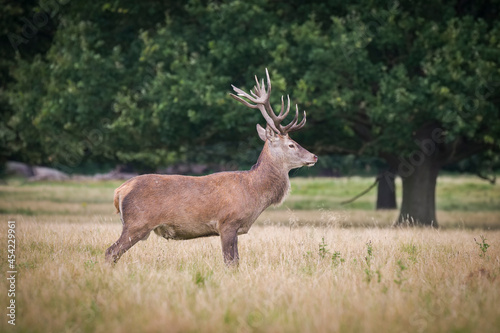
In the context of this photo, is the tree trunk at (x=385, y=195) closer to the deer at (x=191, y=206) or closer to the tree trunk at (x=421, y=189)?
the tree trunk at (x=421, y=189)

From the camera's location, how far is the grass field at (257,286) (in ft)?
15.4

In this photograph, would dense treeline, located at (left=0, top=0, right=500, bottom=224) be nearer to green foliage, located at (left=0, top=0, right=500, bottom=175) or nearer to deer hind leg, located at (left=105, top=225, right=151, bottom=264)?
green foliage, located at (left=0, top=0, right=500, bottom=175)

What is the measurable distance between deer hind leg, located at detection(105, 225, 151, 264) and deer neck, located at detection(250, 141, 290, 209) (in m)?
1.63

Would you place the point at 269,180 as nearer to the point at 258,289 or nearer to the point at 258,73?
the point at 258,289

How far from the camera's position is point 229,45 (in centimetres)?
1473

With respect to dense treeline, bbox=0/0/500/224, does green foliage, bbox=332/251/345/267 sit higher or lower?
lower

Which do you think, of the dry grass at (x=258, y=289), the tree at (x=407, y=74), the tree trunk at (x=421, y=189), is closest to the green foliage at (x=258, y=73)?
the tree at (x=407, y=74)

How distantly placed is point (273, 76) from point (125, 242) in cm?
745

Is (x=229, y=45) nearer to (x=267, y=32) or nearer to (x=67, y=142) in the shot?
(x=267, y=32)

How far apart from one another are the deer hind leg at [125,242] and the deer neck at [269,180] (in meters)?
1.63

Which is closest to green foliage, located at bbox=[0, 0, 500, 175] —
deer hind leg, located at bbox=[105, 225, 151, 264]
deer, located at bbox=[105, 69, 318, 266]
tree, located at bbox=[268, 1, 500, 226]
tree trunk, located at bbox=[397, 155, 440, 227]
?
tree, located at bbox=[268, 1, 500, 226]

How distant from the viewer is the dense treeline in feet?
44.7

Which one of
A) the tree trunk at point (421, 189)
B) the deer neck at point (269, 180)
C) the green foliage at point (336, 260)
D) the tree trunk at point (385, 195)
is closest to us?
the green foliage at point (336, 260)

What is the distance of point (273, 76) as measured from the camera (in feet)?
45.0
